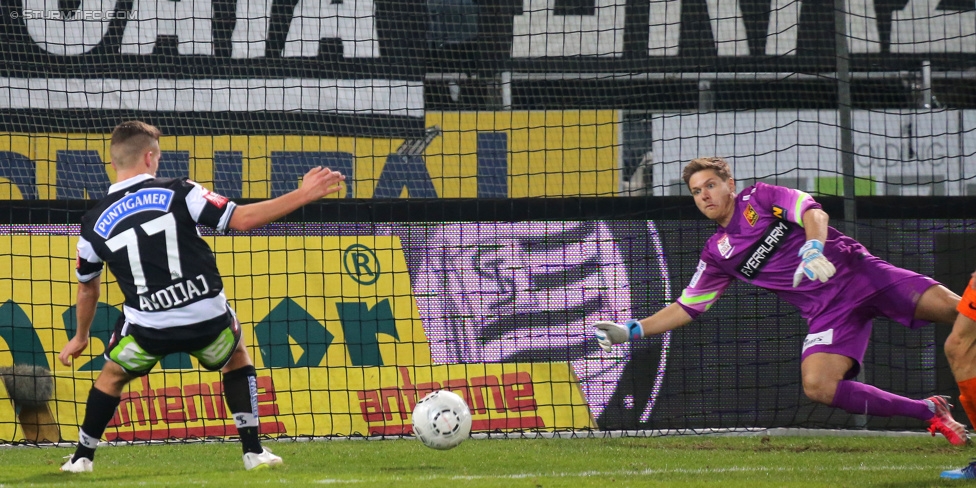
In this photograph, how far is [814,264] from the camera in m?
5.18

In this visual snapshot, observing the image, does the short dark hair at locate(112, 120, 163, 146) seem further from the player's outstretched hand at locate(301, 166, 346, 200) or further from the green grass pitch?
the green grass pitch

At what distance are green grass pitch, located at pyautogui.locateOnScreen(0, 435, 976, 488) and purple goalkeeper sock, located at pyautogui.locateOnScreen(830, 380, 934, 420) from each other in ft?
1.08

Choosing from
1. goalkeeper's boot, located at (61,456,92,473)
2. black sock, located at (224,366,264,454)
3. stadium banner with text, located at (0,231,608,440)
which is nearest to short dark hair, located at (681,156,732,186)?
stadium banner with text, located at (0,231,608,440)

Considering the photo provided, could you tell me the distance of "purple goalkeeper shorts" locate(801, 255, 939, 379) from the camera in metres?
5.81

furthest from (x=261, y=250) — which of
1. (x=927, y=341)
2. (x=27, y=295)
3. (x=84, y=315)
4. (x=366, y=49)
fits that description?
(x=927, y=341)

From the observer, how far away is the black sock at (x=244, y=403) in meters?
5.61

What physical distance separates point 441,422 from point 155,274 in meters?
1.68

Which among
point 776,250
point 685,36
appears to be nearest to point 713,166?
point 776,250

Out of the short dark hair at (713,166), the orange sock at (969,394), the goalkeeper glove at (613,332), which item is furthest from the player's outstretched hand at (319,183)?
the orange sock at (969,394)

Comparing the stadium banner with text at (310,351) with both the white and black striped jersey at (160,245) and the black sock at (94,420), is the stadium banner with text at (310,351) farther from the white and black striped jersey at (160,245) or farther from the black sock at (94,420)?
the white and black striped jersey at (160,245)

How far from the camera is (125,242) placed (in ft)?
17.7

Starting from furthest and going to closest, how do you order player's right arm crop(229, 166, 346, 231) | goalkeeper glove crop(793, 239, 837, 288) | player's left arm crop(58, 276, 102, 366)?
player's left arm crop(58, 276, 102, 366)
goalkeeper glove crop(793, 239, 837, 288)
player's right arm crop(229, 166, 346, 231)

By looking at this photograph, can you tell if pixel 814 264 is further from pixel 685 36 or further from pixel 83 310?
pixel 685 36

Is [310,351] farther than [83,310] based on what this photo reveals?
Yes
